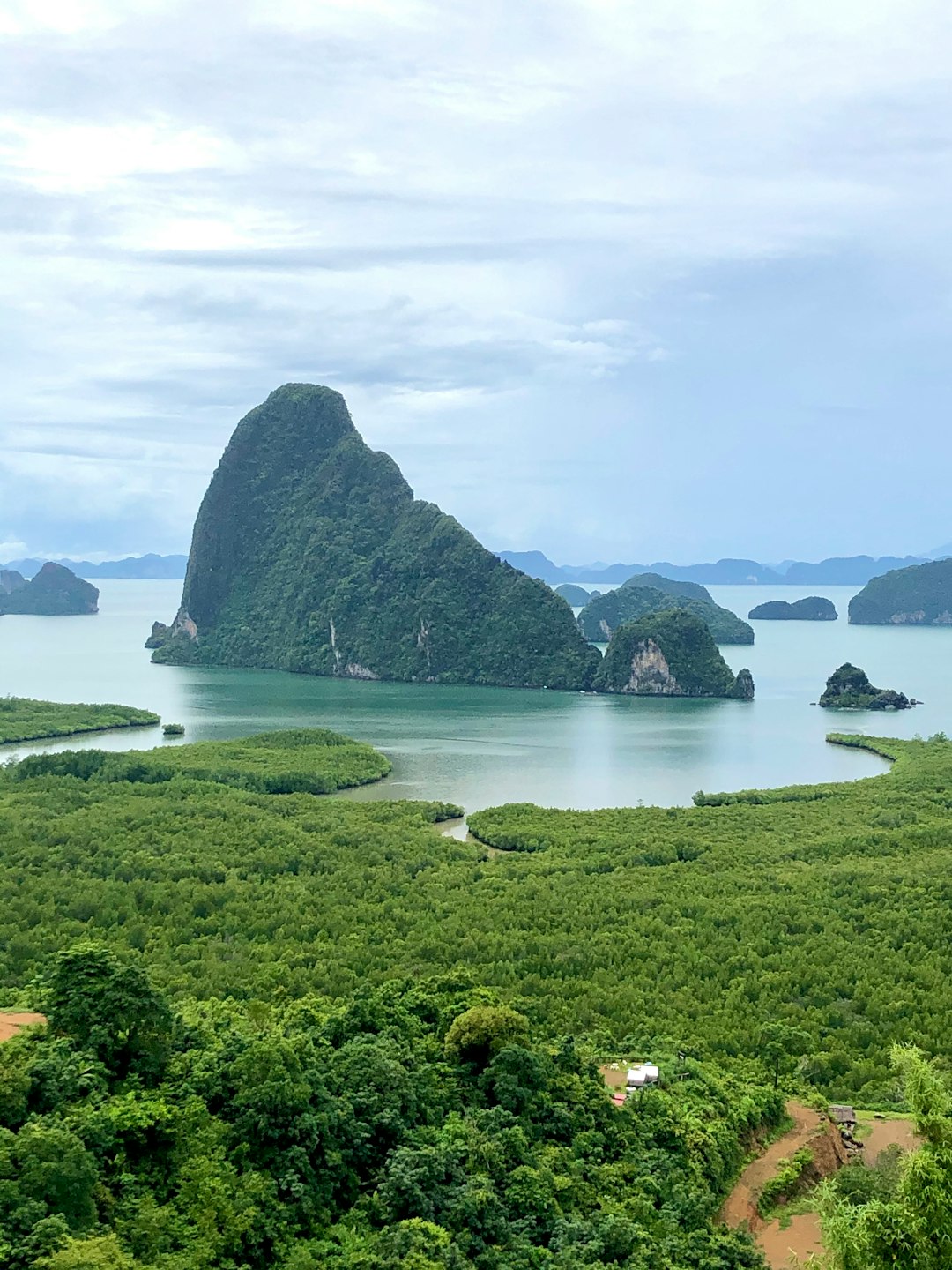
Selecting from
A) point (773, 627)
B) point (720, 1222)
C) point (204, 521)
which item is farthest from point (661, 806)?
point (773, 627)

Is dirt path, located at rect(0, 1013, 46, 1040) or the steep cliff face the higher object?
the steep cliff face

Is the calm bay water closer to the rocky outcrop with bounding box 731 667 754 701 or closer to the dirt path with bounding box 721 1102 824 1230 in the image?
the rocky outcrop with bounding box 731 667 754 701

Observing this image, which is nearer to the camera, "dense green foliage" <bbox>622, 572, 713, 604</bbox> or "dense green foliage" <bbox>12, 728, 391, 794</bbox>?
"dense green foliage" <bbox>12, 728, 391, 794</bbox>

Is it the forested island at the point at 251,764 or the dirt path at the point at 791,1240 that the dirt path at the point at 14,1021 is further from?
the forested island at the point at 251,764

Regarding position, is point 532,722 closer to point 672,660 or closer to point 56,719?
point 672,660

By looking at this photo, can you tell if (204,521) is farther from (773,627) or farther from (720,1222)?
(720,1222)

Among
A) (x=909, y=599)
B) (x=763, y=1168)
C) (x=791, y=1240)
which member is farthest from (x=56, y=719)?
(x=909, y=599)

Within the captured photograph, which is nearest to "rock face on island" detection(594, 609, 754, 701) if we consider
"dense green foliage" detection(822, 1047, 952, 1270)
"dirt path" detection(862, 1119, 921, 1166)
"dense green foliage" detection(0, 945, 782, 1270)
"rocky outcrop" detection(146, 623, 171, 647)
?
"rocky outcrop" detection(146, 623, 171, 647)
